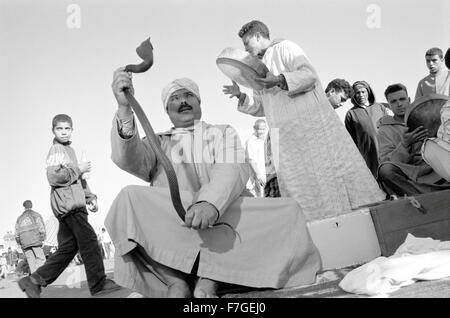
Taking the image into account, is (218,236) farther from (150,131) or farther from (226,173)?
(150,131)

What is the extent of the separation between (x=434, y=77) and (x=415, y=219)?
2493mm

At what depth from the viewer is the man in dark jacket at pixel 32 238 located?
16.7ft

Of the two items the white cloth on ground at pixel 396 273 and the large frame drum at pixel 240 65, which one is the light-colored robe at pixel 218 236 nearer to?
the white cloth on ground at pixel 396 273

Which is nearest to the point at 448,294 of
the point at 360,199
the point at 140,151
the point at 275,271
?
the point at 275,271

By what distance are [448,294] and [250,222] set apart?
33.6 inches

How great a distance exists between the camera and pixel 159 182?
8.34 ft

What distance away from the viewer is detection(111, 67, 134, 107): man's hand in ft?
7.59

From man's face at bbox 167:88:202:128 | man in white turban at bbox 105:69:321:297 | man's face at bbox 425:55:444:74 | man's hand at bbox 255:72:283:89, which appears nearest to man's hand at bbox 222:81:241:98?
man's hand at bbox 255:72:283:89

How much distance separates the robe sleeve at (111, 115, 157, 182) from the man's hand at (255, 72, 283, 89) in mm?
1171

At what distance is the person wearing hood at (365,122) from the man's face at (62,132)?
2606mm

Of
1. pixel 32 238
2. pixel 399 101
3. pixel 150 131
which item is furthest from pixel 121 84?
pixel 32 238

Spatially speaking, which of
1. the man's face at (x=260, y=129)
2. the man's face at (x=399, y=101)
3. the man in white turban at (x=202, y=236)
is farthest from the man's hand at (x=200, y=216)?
the man's face at (x=260, y=129)
